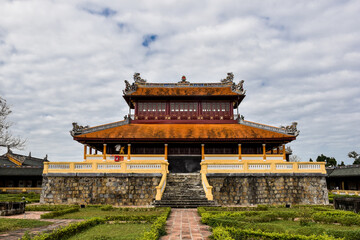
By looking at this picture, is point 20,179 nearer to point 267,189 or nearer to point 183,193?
point 183,193

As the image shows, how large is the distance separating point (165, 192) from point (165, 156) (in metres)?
7.75

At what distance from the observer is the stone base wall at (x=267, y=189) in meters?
22.4

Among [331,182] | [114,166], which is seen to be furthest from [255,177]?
[331,182]

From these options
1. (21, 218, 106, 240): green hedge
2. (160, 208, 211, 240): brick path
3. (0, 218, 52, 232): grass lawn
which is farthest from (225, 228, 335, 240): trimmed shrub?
(0, 218, 52, 232): grass lawn

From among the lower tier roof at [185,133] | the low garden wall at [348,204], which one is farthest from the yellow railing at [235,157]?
the low garden wall at [348,204]

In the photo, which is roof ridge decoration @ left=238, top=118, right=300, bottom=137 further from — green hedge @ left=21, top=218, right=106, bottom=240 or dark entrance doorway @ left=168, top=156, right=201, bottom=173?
green hedge @ left=21, top=218, right=106, bottom=240

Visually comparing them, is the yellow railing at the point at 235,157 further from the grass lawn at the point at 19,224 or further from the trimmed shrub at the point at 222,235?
the trimmed shrub at the point at 222,235

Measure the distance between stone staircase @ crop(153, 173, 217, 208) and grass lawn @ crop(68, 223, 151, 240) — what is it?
6.91m

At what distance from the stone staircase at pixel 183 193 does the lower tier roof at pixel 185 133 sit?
548cm

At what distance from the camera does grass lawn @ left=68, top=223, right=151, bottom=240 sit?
9.48 m

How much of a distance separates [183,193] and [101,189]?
711 cm

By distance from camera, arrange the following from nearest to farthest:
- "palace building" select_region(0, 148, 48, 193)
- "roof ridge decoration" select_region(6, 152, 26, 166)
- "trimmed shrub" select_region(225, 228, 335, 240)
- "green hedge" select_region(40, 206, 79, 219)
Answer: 1. "trimmed shrub" select_region(225, 228, 335, 240)
2. "green hedge" select_region(40, 206, 79, 219)
3. "palace building" select_region(0, 148, 48, 193)
4. "roof ridge decoration" select_region(6, 152, 26, 166)

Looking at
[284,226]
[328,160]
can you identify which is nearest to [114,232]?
[284,226]

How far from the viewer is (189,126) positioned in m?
32.6
